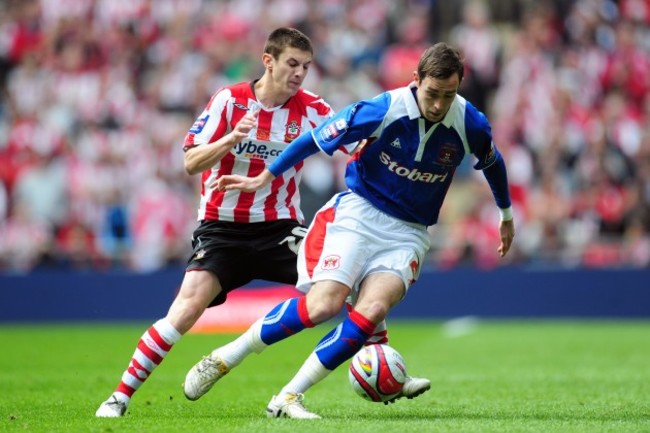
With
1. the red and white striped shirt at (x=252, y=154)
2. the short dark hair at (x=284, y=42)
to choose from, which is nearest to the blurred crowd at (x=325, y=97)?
the red and white striped shirt at (x=252, y=154)

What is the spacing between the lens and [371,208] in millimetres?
7750

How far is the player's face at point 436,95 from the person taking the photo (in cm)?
718

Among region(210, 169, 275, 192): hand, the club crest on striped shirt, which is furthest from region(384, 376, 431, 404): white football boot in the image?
the club crest on striped shirt

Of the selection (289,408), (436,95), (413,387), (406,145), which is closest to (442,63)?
(436,95)

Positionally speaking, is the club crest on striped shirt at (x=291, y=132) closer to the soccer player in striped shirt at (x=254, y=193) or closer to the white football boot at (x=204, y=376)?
the soccer player in striped shirt at (x=254, y=193)

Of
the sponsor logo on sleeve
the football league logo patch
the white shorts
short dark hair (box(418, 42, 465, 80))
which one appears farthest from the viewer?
the football league logo patch

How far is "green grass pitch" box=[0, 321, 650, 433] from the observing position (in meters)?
7.15

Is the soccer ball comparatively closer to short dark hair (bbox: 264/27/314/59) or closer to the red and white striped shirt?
the red and white striped shirt

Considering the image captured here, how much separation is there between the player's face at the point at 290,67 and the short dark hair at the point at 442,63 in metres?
1.14

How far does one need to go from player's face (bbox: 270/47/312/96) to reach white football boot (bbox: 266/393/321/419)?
222 cm

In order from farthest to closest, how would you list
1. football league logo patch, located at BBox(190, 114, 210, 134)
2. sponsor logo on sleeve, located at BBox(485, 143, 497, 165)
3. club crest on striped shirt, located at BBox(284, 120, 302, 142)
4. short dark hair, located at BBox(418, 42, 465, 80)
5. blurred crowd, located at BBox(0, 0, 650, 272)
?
1. blurred crowd, located at BBox(0, 0, 650, 272)
2. club crest on striped shirt, located at BBox(284, 120, 302, 142)
3. football league logo patch, located at BBox(190, 114, 210, 134)
4. sponsor logo on sleeve, located at BBox(485, 143, 497, 165)
5. short dark hair, located at BBox(418, 42, 465, 80)

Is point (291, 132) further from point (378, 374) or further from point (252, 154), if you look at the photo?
point (378, 374)

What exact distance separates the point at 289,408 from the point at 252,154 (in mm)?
1931

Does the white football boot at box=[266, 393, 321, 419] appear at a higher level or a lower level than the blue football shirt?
lower
